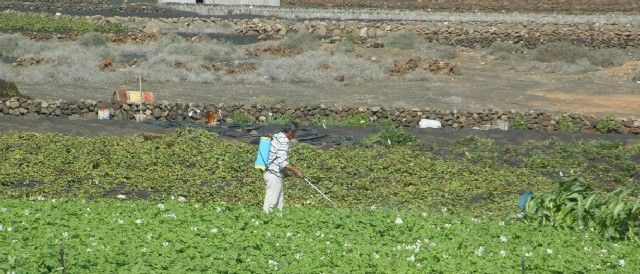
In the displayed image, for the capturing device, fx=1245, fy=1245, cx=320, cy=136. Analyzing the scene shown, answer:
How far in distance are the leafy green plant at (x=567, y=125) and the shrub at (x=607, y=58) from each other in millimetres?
21743

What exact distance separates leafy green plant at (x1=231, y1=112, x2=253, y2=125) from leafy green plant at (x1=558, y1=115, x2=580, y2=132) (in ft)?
25.1

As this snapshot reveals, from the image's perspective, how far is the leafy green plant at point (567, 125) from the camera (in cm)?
3030

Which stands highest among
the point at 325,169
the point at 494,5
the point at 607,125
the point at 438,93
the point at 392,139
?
the point at 325,169

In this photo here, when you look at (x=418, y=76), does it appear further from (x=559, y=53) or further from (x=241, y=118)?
(x=241, y=118)

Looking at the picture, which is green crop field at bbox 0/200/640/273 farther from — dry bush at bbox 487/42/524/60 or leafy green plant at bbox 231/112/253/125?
dry bush at bbox 487/42/524/60

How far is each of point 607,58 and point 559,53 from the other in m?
2.02

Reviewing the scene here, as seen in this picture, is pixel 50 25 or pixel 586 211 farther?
pixel 50 25

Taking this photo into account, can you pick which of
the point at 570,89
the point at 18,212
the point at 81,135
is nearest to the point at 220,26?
the point at 570,89

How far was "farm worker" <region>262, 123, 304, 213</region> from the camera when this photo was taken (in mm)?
17188

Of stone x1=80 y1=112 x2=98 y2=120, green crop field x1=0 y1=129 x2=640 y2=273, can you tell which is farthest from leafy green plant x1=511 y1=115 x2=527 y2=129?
stone x1=80 y1=112 x2=98 y2=120

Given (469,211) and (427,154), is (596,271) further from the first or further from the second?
(427,154)

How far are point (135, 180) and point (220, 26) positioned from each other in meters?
43.9

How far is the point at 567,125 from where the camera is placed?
100 feet

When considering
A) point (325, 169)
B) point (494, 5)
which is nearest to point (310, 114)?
point (325, 169)
